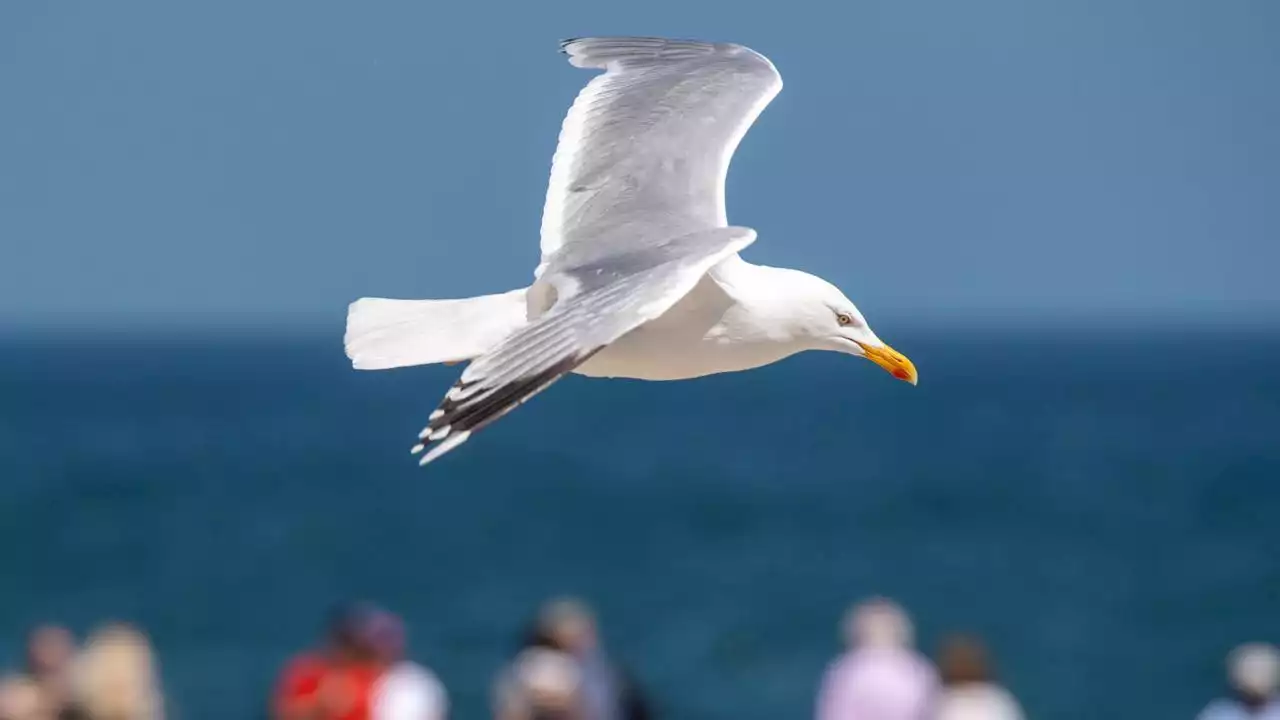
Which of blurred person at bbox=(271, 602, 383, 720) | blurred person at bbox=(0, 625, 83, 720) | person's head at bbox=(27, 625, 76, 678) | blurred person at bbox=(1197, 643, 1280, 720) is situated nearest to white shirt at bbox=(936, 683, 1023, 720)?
blurred person at bbox=(1197, 643, 1280, 720)

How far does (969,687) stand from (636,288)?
1546 millimetres

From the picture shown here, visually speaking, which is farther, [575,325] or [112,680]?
[112,680]

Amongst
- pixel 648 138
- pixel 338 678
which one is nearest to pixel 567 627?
pixel 338 678

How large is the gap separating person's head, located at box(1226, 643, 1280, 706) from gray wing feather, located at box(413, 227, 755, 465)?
178 cm

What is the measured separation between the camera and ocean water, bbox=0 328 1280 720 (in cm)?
2170

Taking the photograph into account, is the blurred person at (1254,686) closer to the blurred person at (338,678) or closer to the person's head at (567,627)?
the person's head at (567,627)

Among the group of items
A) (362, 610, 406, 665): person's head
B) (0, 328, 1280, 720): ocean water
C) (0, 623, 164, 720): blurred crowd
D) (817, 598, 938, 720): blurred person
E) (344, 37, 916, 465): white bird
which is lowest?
(0, 328, 1280, 720): ocean water

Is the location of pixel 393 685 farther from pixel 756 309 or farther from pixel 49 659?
pixel 756 309

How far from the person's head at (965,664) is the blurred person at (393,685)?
1383 millimetres

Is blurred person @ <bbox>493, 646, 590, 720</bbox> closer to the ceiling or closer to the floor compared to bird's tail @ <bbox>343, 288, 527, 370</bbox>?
closer to the floor

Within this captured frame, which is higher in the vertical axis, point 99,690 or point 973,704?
point 99,690

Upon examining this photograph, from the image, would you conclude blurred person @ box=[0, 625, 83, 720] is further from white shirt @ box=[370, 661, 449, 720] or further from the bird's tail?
the bird's tail

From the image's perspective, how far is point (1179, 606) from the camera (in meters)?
26.0

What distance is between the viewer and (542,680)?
5.18 meters
